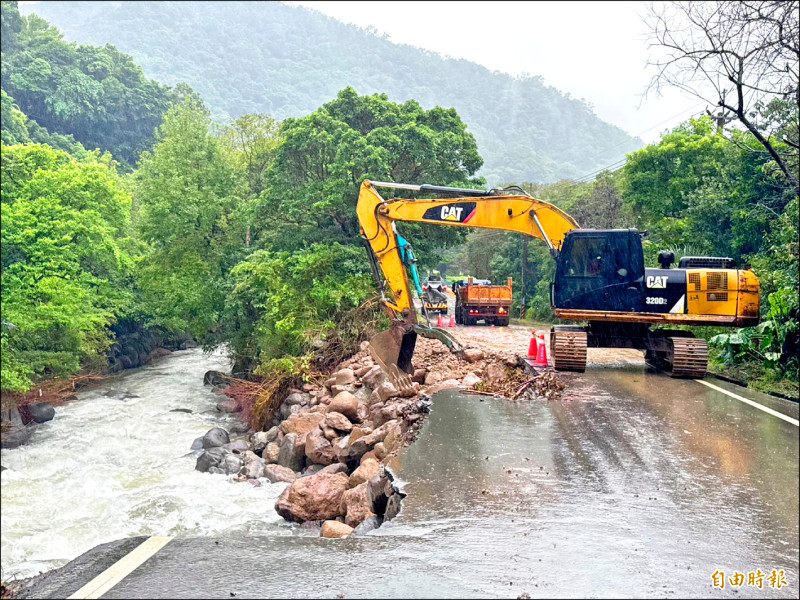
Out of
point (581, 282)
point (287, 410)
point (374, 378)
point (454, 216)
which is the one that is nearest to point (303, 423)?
point (374, 378)

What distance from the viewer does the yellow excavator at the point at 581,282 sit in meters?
12.3

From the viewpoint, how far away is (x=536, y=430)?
8.48 meters

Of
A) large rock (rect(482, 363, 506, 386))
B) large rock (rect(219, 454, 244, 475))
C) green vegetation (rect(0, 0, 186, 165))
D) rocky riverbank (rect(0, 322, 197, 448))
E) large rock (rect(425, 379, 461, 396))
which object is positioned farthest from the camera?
large rock (rect(219, 454, 244, 475))

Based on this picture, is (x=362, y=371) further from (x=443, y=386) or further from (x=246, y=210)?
(x=246, y=210)

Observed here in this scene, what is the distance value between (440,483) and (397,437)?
2787 millimetres

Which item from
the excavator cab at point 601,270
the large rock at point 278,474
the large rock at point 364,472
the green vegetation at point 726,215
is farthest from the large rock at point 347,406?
the green vegetation at point 726,215

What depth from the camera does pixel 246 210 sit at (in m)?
22.5

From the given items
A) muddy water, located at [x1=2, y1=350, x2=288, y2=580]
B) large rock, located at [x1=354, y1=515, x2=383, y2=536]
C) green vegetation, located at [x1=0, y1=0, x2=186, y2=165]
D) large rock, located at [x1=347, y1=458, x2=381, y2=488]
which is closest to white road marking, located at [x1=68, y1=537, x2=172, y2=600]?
muddy water, located at [x1=2, y1=350, x2=288, y2=580]

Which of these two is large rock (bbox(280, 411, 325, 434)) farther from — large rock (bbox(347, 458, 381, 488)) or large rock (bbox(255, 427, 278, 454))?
large rock (bbox(347, 458, 381, 488))

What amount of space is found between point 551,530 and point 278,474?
8009 mm

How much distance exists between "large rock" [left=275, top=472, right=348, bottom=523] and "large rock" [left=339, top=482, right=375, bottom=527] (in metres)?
0.50

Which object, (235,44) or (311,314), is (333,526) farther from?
(235,44)

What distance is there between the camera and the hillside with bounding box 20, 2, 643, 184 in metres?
115

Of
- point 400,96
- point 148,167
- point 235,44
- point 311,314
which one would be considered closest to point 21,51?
point 311,314
